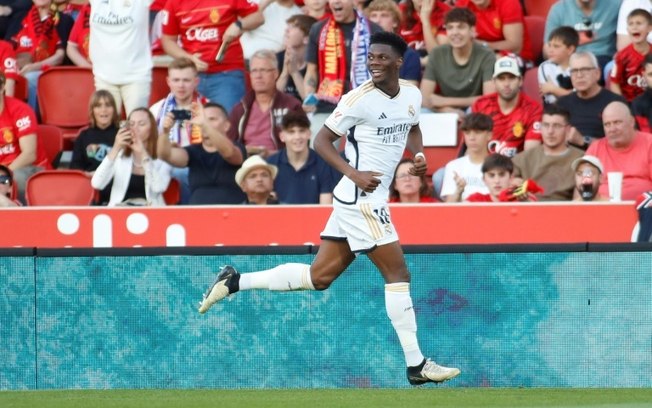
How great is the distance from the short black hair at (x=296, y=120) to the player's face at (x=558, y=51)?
8.92 feet

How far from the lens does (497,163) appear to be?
11.6 meters

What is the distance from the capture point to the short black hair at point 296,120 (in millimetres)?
12430

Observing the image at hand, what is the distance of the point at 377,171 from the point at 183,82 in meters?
5.14

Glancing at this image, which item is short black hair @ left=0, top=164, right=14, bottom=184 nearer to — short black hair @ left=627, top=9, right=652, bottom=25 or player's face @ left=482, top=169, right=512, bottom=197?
player's face @ left=482, top=169, right=512, bottom=197

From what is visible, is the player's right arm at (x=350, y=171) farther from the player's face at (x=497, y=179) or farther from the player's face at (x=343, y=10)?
the player's face at (x=343, y=10)

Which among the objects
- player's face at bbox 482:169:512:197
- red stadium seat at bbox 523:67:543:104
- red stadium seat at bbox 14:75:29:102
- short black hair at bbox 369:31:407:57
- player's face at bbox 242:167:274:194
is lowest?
player's face at bbox 242:167:274:194

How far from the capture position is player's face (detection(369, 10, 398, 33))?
13.8 metres

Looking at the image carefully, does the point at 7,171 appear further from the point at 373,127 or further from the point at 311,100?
the point at 373,127

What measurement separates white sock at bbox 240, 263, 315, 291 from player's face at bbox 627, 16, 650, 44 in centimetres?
557

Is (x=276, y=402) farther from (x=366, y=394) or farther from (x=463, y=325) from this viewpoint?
(x=463, y=325)

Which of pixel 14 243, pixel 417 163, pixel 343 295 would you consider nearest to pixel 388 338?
pixel 343 295

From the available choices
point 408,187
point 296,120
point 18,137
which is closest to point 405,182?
point 408,187

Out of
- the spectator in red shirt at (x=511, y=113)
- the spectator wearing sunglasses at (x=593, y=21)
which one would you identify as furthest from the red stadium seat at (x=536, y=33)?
the spectator in red shirt at (x=511, y=113)

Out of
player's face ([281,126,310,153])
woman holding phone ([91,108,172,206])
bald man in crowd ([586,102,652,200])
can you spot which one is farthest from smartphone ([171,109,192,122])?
bald man in crowd ([586,102,652,200])
